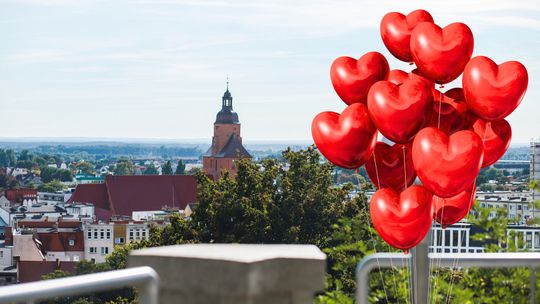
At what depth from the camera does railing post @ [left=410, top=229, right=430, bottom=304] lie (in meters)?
2.15

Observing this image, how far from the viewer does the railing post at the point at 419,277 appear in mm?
2146

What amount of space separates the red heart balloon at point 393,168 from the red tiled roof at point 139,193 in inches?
2778

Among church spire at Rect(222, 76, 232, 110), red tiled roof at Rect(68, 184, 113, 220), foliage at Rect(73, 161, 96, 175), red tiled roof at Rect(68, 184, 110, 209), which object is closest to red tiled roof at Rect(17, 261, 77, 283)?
red tiled roof at Rect(68, 184, 113, 220)

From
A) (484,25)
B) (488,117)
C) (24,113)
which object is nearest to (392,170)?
(488,117)

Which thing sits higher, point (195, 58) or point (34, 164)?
point (195, 58)

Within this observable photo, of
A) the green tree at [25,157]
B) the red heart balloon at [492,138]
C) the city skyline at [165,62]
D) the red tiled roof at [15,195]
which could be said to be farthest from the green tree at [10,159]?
the red heart balloon at [492,138]

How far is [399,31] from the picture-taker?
8.19 ft

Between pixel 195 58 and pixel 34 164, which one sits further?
pixel 34 164

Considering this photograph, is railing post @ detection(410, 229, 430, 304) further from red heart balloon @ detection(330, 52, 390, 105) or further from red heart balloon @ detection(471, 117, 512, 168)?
red heart balloon @ detection(330, 52, 390, 105)

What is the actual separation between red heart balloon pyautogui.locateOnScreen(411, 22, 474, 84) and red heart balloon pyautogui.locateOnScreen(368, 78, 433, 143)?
0.04 m

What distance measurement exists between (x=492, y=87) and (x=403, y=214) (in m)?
0.34

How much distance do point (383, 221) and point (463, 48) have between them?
0.43 meters

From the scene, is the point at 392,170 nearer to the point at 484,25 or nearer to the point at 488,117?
the point at 488,117

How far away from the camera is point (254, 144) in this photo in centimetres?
14162
